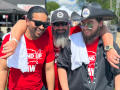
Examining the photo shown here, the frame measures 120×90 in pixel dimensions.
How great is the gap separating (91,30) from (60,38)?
563 millimetres

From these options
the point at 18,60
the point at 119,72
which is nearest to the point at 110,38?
the point at 119,72

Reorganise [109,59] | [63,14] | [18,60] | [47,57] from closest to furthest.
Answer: [109,59] < [18,60] < [47,57] < [63,14]

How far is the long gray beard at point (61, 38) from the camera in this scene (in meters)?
1.92

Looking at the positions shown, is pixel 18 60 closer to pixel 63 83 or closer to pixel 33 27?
pixel 33 27

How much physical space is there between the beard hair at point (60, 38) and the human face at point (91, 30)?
13.2 inches

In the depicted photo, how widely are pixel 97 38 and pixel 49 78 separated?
962 mm

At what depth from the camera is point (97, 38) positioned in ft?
6.08

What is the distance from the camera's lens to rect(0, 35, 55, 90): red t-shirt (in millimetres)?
1742

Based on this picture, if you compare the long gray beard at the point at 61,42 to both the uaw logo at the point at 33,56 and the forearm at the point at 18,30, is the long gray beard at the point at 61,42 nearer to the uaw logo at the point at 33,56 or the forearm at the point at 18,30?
the uaw logo at the point at 33,56

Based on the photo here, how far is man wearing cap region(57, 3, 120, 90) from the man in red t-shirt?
0.69 ft

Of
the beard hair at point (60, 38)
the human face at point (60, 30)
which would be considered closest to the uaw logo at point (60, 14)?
the human face at point (60, 30)

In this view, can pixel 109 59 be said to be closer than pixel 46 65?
Yes

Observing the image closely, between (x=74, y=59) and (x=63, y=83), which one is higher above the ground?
(x=74, y=59)

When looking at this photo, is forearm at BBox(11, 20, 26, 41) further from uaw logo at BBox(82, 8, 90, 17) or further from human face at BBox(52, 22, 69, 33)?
uaw logo at BBox(82, 8, 90, 17)
